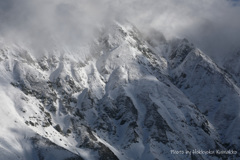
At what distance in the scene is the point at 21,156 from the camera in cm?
15988

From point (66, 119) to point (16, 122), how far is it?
31326mm

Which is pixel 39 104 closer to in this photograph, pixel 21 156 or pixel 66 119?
pixel 66 119

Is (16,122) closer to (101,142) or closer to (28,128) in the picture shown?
(28,128)

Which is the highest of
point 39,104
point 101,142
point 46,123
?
point 39,104

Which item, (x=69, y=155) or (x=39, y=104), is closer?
(x=69, y=155)

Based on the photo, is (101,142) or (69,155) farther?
(101,142)

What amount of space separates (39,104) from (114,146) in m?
44.0

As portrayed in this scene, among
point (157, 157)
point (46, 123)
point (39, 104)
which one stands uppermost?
point (39, 104)

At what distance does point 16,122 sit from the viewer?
17500 cm

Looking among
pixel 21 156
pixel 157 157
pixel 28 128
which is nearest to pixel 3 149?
pixel 21 156

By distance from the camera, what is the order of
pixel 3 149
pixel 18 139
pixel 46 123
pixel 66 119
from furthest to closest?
pixel 66 119 < pixel 46 123 < pixel 18 139 < pixel 3 149

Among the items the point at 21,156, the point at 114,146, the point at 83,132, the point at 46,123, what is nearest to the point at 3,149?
the point at 21,156

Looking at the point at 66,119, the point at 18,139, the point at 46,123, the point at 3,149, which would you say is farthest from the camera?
the point at 66,119

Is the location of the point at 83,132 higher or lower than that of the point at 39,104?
lower
